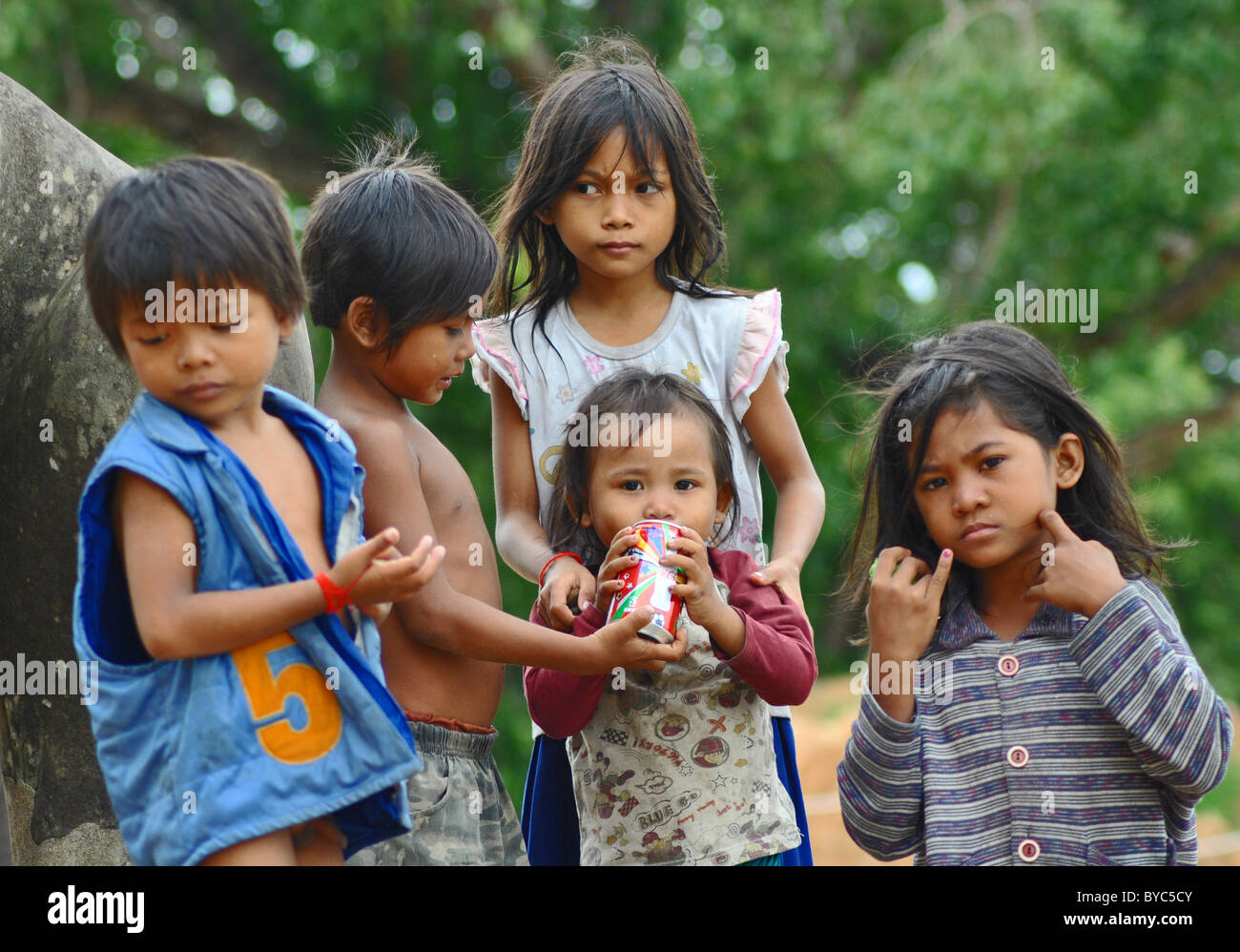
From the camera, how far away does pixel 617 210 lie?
3.20 meters

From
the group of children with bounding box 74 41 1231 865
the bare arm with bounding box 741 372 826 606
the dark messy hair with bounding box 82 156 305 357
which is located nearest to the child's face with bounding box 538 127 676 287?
the group of children with bounding box 74 41 1231 865

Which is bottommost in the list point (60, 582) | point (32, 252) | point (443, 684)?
point (443, 684)

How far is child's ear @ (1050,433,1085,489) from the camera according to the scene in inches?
121

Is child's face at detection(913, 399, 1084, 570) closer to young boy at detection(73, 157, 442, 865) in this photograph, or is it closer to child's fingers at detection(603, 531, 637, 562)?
child's fingers at detection(603, 531, 637, 562)

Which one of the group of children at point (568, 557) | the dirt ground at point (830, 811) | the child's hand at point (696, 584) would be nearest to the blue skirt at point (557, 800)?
the group of children at point (568, 557)

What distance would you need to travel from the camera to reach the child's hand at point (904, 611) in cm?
291

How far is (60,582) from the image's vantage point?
3115 millimetres

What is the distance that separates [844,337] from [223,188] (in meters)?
8.42

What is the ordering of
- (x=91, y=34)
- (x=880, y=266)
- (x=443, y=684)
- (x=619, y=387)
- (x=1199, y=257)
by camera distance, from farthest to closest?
(x=1199, y=257) < (x=880, y=266) < (x=91, y=34) < (x=619, y=387) < (x=443, y=684)

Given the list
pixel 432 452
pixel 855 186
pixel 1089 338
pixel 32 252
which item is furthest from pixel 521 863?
pixel 1089 338

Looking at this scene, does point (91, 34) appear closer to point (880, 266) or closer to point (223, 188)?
point (880, 266)

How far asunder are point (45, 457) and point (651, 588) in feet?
4.51

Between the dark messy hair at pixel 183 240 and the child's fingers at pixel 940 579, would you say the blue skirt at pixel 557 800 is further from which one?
the dark messy hair at pixel 183 240

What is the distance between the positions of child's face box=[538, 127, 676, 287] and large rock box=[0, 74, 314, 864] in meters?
0.77
